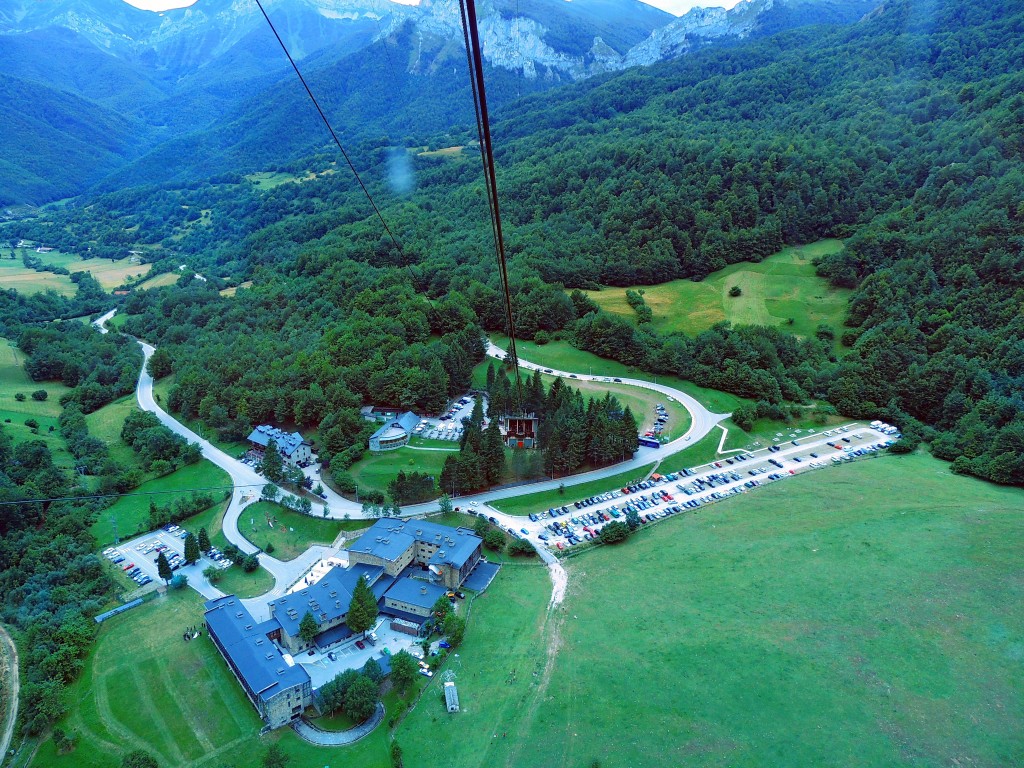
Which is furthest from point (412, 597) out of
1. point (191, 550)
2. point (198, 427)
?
point (198, 427)

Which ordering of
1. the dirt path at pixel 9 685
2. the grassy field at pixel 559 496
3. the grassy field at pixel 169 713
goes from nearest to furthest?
1. the grassy field at pixel 169 713
2. the dirt path at pixel 9 685
3. the grassy field at pixel 559 496

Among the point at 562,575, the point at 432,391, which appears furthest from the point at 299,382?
the point at 562,575

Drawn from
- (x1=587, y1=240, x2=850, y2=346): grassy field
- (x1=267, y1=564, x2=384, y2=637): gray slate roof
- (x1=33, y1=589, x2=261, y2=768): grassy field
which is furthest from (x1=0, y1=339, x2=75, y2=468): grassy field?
(x1=587, y1=240, x2=850, y2=346): grassy field

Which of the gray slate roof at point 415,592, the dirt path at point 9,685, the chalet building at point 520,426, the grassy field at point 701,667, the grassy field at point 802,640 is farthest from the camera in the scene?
the chalet building at point 520,426

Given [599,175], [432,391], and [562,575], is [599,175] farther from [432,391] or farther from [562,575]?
[562,575]

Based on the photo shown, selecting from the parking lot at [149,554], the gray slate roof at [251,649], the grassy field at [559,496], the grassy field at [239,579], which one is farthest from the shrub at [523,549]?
the parking lot at [149,554]

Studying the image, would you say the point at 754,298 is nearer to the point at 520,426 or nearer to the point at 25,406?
the point at 520,426

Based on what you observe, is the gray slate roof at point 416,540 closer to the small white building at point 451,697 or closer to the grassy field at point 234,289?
the small white building at point 451,697
